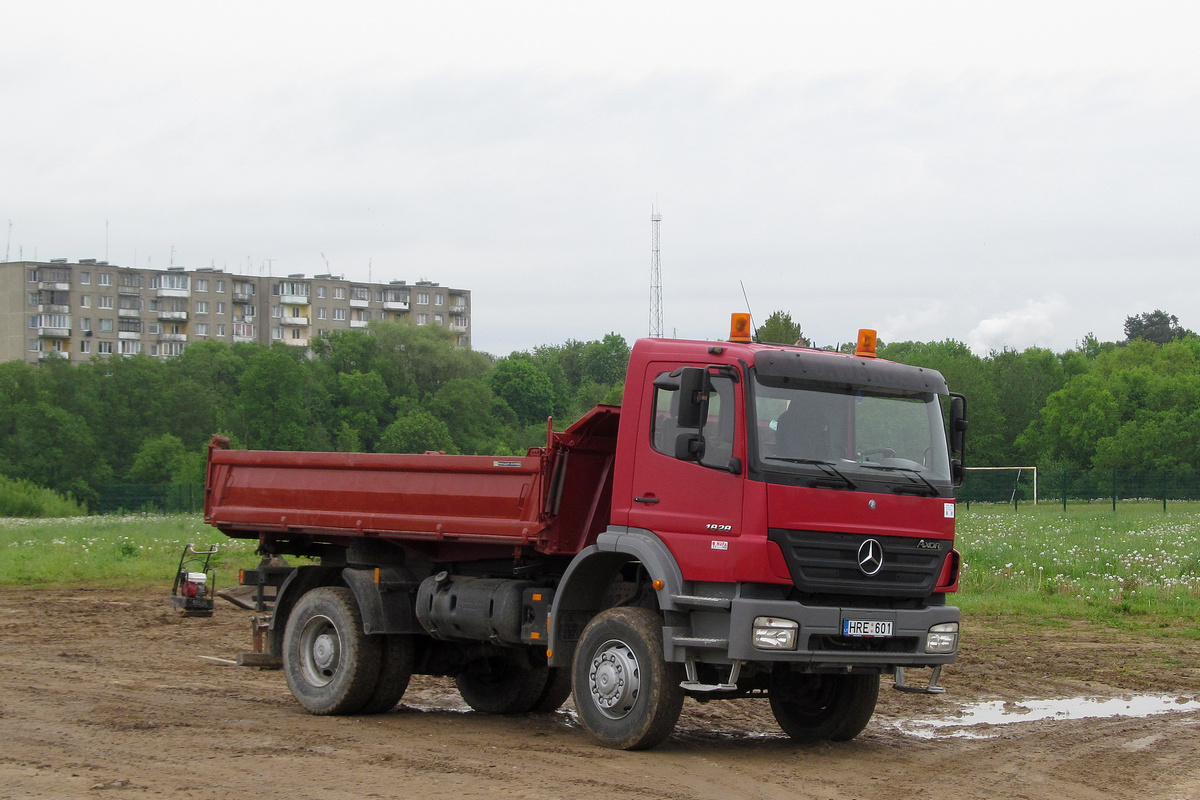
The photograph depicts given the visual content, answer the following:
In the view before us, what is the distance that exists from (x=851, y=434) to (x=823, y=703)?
2.48 metres

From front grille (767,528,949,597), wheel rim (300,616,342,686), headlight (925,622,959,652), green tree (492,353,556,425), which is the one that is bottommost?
wheel rim (300,616,342,686)

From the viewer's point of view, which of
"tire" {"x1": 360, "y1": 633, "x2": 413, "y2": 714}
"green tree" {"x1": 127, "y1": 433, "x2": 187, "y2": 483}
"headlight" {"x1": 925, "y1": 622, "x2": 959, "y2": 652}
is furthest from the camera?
"green tree" {"x1": 127, "y1": 433, "x2": 187, "y2": 483}

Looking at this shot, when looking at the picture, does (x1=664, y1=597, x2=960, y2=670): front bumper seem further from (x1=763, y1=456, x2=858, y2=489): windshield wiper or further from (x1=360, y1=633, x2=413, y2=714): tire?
(x1=360, y1=633, x2=413, y2=714): tire

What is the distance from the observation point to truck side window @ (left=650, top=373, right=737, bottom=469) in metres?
9.00

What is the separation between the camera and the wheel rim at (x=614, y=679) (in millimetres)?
9320

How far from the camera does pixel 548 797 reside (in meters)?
7.74

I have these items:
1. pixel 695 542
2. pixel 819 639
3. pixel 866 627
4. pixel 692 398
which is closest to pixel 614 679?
pixel 695 542

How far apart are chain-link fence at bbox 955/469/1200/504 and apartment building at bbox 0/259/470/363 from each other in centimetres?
6396

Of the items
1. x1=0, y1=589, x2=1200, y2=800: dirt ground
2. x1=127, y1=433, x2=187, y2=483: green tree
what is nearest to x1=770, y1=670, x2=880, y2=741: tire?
x1=0, y1=589, x2=1200, y2=800: dirt ground

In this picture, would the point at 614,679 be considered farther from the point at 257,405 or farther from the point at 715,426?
the point at 257,405

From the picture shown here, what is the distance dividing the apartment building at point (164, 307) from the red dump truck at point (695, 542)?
97807 mm

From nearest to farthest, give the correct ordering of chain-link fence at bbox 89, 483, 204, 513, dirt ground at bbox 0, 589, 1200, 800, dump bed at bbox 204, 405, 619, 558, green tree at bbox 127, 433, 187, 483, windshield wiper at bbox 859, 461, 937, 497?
Answer: dirt ground at bbox 0, 589, 1200, 800, windshield wiper at bbox 859, 461, 937, 497, dump bed at bbox 204, 405, 619, 558, chain-link fence at bbox 89, 483, 204, 513, green tree at bbox 127, 433, 187, 483

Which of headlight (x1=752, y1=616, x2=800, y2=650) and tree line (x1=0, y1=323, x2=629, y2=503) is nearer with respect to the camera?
headlight (x1=752, y1=616, x2=800, y2=650)

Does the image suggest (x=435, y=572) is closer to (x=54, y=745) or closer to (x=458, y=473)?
(x=458, y=473)
